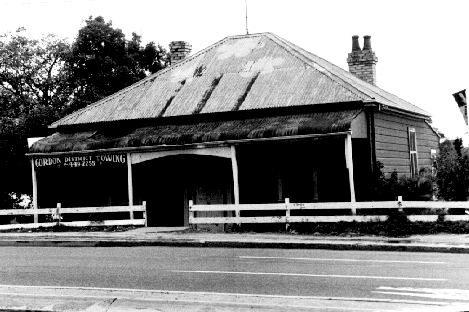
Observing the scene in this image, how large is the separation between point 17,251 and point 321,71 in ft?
38.3

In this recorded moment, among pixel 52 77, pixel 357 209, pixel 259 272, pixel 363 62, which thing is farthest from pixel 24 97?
pixel 259 272

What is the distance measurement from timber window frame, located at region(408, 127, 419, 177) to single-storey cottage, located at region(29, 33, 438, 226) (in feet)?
0.29

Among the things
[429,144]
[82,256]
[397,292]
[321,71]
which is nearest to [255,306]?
[397,292]

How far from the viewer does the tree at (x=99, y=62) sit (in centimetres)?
4122

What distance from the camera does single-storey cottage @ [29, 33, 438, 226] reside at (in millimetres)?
23500

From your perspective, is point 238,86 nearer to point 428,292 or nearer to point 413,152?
point 413,152

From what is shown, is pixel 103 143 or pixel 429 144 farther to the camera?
pixel 429 144

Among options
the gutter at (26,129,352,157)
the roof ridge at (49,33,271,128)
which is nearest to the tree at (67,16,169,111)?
the roof ridge at (49,33,271,128)

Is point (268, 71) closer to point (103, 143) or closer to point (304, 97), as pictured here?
point (304, 97)

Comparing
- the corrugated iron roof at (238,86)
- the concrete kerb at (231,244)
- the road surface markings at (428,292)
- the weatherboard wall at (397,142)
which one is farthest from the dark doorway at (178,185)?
the road surface markings at (428,292)

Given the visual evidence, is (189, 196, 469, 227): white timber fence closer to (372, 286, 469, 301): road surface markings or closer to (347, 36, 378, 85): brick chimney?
(372, 286, 469, 301): road surface markings

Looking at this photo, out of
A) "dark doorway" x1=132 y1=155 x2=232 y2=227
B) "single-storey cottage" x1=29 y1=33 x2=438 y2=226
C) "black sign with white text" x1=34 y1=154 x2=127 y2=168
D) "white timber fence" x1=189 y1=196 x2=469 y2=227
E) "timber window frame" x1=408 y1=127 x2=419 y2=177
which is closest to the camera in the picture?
"white timber fence" x1=189 y1=196 x2=469 y2=227

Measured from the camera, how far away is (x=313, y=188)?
2478 centimetres

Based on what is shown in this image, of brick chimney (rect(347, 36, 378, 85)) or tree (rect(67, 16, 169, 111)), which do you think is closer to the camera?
brick chimney (rect(347, 36, 378, 85))
